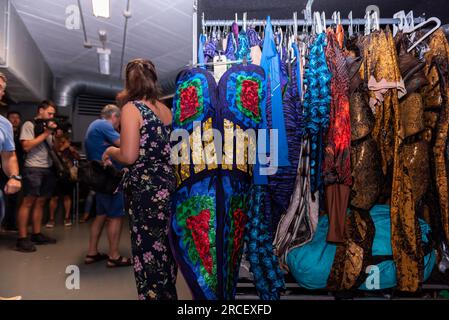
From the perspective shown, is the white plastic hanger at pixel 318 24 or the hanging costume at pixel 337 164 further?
the white plastic hanger at pixel 318 24

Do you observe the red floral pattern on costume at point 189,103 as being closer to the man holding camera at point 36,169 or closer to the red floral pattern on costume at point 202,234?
the red floral pattern on costume at point 202,234

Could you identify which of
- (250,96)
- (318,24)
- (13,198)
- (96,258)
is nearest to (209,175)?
(250,96)

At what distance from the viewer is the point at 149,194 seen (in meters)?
1.10

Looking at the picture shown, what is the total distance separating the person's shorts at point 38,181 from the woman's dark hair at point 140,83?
5.29 feet

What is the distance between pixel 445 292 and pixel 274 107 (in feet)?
3.64

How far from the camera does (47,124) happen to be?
2.28m

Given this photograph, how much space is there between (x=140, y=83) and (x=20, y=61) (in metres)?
2.23

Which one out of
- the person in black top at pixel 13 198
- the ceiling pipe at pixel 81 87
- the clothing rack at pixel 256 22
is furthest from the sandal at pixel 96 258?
the ceiling pipe at pixel 81 87

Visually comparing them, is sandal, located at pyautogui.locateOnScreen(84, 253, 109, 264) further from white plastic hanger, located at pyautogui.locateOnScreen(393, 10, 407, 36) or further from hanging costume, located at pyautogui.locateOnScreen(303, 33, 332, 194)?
white plastic hanger, located at pyautogui.locateOnScreen(393, 10, 407, 36)

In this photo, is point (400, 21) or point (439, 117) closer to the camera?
point (439, 117)

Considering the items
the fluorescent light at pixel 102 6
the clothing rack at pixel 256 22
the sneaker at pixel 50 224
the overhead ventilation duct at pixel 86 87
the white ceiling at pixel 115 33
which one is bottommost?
the sneaker at pixel 50 224

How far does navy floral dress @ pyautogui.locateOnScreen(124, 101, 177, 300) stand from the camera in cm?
110

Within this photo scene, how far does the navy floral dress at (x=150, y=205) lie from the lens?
3.62ft

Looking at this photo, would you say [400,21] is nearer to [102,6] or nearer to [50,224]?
[102,6]
